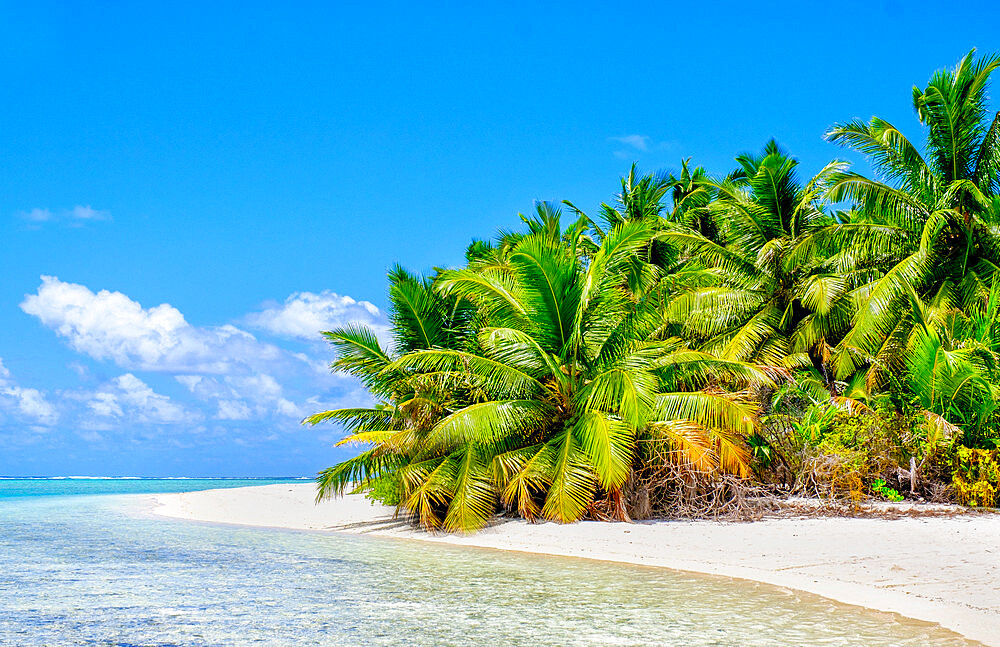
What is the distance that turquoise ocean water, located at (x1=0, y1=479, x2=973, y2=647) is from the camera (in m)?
6.51

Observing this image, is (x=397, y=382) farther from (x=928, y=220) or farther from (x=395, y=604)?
(x=928, y=220)

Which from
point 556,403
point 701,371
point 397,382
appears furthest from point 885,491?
point 397,382

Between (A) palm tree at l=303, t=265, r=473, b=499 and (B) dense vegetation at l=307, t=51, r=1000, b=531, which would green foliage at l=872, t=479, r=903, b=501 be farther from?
(A) palm tree at l=303, t=265, r=473, b=499

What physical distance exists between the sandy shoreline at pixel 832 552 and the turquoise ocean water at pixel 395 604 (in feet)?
1.93

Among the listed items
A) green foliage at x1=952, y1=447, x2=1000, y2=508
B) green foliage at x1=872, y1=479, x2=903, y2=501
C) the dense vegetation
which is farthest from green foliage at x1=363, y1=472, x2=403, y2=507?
green foliage at x1=952, y1=447, x2=1000, y2=508

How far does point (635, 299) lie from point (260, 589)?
9.88 m

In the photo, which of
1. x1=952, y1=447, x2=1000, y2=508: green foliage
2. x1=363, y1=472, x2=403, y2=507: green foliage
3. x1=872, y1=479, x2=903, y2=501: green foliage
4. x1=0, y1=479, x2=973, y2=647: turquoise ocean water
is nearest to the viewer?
x1=0, y1=479, x2=973, y2=647: turquoise ocean water

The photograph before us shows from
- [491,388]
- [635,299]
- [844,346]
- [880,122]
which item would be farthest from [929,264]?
[491,388]

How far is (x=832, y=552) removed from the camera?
1044 cm

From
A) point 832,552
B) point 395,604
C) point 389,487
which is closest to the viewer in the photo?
point 395,604

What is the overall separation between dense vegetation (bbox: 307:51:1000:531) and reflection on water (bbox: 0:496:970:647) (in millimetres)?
2354

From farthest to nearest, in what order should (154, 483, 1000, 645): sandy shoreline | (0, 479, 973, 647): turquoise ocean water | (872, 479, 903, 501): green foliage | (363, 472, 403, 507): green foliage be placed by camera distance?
(363, 472, 403, 507): green foliage, (872, 479, 903, 501): green foliage, (154, 483, 1000, 645): sandy shoreline, (0, 479, 973, 647): turquoise ocean water

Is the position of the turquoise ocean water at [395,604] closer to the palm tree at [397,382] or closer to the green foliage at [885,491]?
the palm tree at [397,382]

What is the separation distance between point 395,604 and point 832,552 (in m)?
5.89
